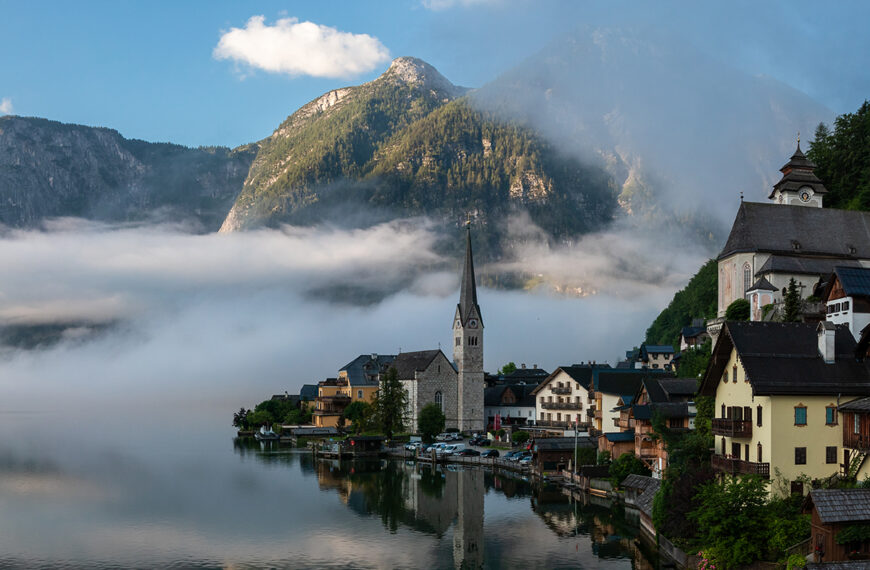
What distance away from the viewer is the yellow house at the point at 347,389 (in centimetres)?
14150

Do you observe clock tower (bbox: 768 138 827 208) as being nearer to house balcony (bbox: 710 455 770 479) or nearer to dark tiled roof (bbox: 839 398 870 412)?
house balcony (bbox: 710 455 770 479)

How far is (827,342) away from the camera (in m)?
40.9

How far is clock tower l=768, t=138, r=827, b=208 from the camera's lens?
3474 inches

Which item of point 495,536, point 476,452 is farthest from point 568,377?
point 495,536

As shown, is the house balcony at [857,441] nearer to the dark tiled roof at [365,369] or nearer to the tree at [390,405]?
the tree at [390,405]

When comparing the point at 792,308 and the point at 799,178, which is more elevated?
the point at 799,178

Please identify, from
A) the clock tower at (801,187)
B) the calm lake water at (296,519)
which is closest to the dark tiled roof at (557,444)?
the calm lake water at (296,519)

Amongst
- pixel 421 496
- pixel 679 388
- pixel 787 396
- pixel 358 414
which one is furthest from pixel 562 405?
pixel 787 396

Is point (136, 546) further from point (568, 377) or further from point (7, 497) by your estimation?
point (568, 377)

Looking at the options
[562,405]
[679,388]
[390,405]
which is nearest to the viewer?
[679,388]

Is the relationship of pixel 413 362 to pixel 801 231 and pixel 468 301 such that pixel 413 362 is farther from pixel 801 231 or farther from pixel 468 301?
pixel 801 231

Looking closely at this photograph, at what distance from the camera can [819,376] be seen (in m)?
39.9

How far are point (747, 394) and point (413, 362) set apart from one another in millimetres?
95334

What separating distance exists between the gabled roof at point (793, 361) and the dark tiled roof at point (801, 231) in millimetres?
33391
